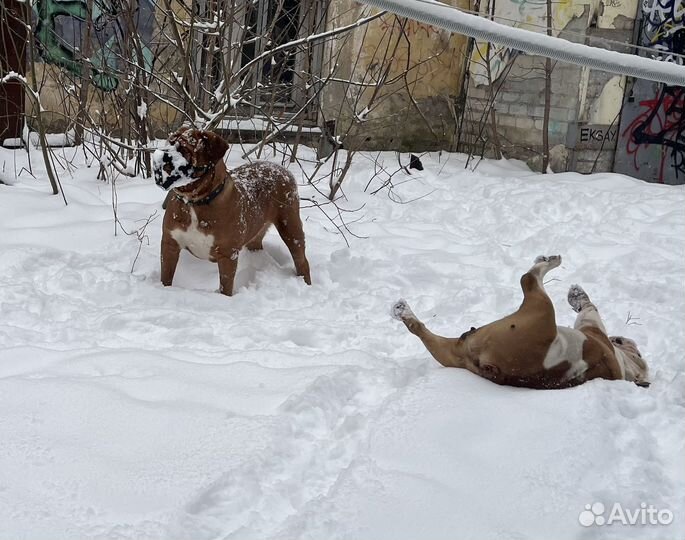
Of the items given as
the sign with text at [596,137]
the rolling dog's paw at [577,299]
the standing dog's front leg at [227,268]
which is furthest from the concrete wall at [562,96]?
the standing dog's front leg at [227,268]

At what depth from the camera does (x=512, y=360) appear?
294 centimetres

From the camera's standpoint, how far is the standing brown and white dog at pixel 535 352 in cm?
293

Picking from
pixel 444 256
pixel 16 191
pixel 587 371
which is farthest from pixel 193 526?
pixel 16 191

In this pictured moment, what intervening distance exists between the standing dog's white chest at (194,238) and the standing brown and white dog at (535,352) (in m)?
1.72

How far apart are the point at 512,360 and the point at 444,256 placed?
2.54m

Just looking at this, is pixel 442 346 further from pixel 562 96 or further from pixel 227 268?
pixel 562 96

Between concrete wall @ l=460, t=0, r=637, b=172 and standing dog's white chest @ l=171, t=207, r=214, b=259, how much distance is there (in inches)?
229

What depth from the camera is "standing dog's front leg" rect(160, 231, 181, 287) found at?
436 centimetres

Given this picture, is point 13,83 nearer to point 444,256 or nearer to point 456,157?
point 444,256

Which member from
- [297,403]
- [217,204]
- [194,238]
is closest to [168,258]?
[194,238]

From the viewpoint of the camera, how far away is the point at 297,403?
2877 mm

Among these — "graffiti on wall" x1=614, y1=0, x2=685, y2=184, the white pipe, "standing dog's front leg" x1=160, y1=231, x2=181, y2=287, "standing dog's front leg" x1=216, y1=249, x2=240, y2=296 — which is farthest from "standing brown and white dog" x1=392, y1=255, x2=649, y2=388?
"graffiti on wall" x1=614, y1=0, x2=685, y2=184

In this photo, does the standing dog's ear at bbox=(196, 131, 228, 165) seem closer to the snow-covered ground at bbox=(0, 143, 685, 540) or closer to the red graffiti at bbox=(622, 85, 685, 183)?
the snow-covered ground at bbox=(0, 143, 685, 540)

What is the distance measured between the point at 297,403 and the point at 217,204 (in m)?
1.70
